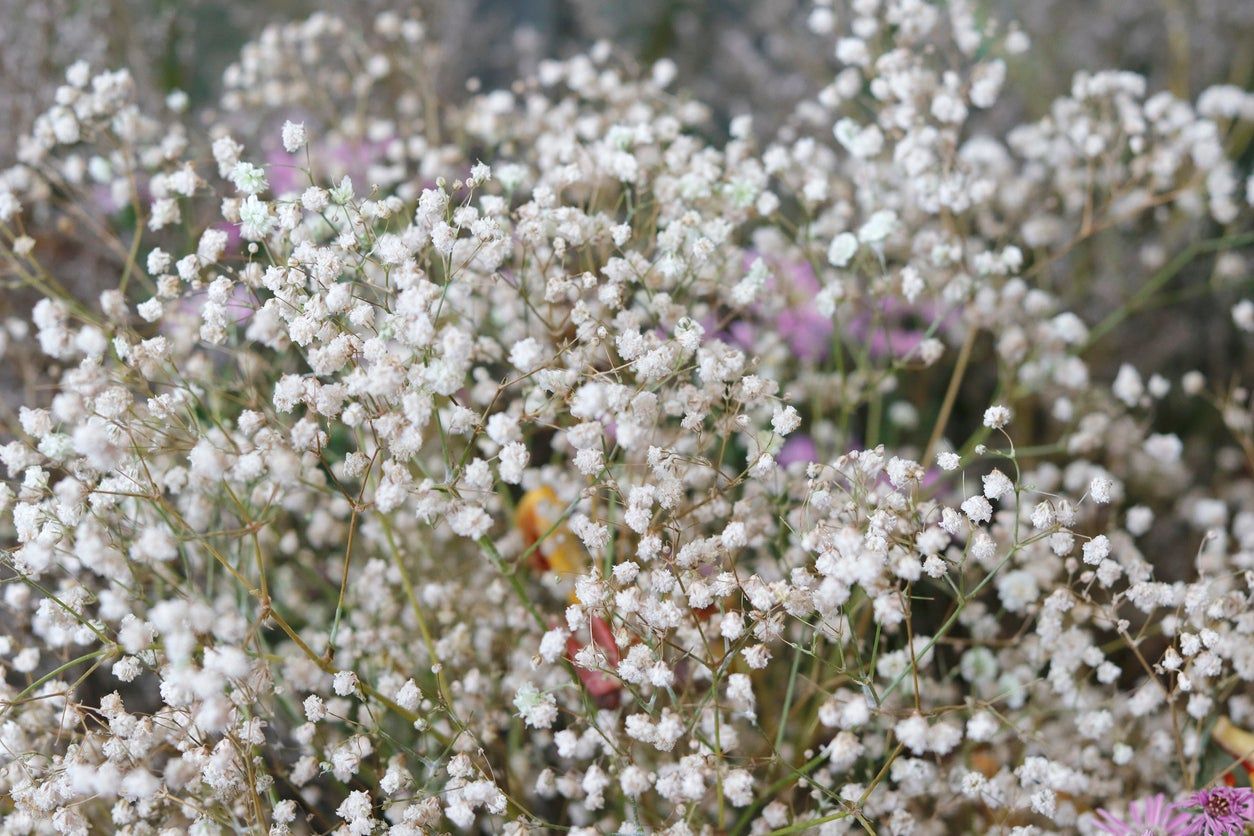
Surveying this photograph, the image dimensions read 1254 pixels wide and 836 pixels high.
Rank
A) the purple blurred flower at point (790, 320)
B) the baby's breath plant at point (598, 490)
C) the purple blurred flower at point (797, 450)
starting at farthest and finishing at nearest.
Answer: the purple blurred flower at point (797, 450)
the purple blurred flower at point (790, 320)
the baby's breath plant at point (598, 490)

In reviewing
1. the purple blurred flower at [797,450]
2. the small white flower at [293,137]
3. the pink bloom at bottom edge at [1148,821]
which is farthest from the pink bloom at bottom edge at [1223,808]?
the small white flower at [293,137]

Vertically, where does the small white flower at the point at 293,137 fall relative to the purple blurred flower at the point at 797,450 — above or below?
below

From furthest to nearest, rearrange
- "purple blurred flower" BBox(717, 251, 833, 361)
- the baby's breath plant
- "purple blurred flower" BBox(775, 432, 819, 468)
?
"purple blurred flower" BBox(775, 432, 819, 468) → "purple blurred flower" BBox(717, 251, 833, 361) → the baby's breath plant

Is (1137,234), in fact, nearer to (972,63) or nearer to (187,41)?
(972,63)

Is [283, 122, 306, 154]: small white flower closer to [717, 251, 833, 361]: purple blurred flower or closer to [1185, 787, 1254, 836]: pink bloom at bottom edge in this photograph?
[717, 251, 833, 361]: purple blurred flower

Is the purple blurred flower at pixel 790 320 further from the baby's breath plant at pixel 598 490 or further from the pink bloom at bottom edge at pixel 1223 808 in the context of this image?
the pink bloom at bottom edge at pixel 1223 808

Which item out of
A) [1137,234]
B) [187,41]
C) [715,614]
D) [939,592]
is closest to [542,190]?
[715,614]

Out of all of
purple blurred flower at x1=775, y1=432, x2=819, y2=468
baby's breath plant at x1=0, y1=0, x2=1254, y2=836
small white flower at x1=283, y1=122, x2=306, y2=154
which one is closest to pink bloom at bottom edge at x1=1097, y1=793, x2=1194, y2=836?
baby's breath plant at x1=0, y1=0, x2=1254, y2=836
